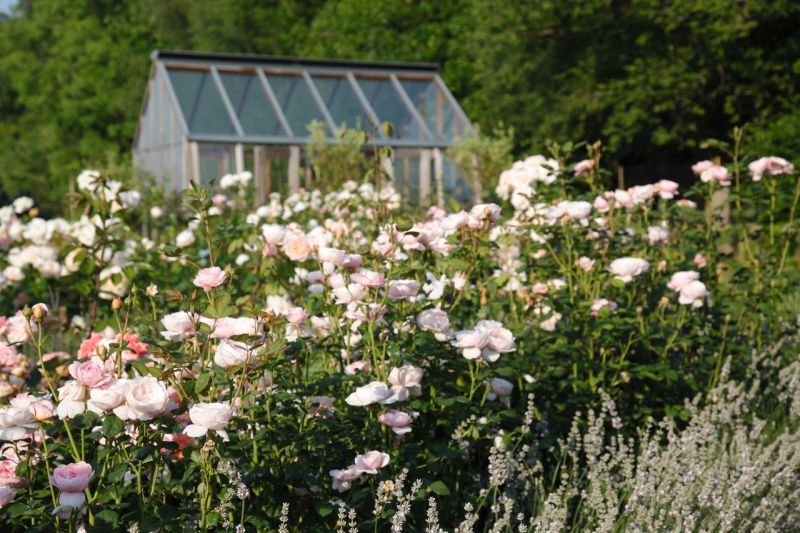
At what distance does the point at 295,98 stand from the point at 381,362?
12.4 metres

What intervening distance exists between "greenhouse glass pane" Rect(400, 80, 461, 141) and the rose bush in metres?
11.0

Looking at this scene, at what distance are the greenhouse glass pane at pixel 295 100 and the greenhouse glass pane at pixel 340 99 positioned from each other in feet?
0.74

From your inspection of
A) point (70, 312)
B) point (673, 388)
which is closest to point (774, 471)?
point (673, 388)

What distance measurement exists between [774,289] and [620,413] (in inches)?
44.7

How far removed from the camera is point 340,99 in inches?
578

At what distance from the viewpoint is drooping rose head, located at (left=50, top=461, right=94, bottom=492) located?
176 cm

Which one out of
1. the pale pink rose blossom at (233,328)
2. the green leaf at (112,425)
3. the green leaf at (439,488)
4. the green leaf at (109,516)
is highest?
the pale pink rose blossom at (233,328)

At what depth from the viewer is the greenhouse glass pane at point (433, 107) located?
15.1 metres

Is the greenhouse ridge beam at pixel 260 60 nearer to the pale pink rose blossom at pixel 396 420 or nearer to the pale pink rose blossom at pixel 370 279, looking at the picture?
the pale pink rose blossom at pixel 370 279

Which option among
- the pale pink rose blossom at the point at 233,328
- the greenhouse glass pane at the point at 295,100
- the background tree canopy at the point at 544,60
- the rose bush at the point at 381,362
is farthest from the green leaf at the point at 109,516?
the greenhouse glass pane at the point at 295,100

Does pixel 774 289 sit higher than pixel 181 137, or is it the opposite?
pixel 181 137

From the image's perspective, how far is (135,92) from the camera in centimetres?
2481

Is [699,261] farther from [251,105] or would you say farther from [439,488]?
[251,105]

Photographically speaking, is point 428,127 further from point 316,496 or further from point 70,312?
point 316,496
